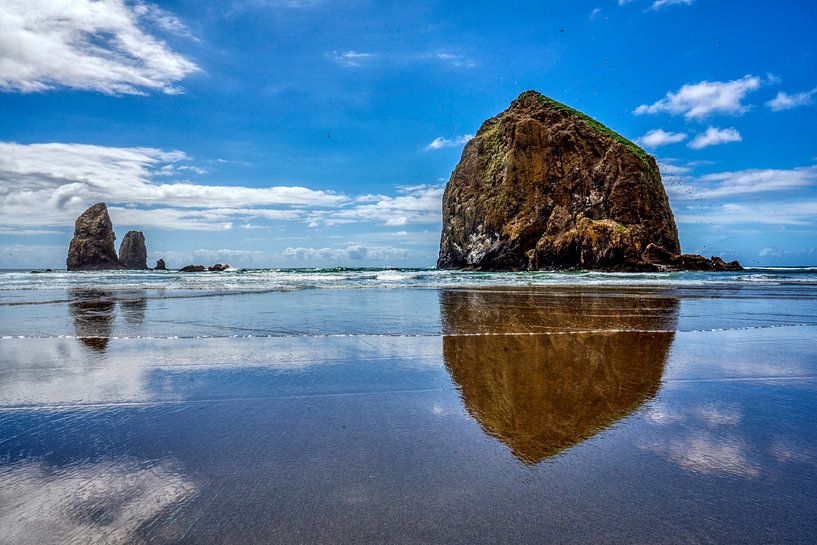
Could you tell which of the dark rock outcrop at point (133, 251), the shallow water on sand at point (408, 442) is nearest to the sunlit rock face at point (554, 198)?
the shallow water on sand at point (408, 442)

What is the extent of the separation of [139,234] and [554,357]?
407ft

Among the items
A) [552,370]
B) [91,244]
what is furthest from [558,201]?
[91,244]

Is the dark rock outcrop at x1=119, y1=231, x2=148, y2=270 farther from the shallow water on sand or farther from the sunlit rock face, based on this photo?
the shallow water on sand

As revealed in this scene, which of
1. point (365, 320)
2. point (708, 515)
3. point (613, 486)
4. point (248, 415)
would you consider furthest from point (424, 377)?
point (365, 320)

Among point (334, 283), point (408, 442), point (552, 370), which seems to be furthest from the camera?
point (334, 283)

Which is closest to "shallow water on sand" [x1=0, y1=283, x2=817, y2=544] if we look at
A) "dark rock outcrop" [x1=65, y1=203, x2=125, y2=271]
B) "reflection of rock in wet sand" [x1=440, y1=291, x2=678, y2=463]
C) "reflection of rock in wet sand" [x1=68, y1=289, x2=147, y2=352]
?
"reflection of rock in wet sand" [x1=440, y1=291, x2=678, y2=463]

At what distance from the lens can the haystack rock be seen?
148 feet

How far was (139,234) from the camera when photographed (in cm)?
11012

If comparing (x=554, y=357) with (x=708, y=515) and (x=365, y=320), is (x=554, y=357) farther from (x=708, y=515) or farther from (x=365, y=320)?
(x=365, y=320)

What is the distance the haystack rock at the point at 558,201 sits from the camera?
148 feet

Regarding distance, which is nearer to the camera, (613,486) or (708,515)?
(708,515)

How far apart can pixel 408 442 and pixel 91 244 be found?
359ft

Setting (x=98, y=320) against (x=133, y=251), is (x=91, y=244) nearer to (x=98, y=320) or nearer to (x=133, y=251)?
(x=133, y=251)

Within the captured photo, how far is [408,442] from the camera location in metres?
Answer: 2.54
